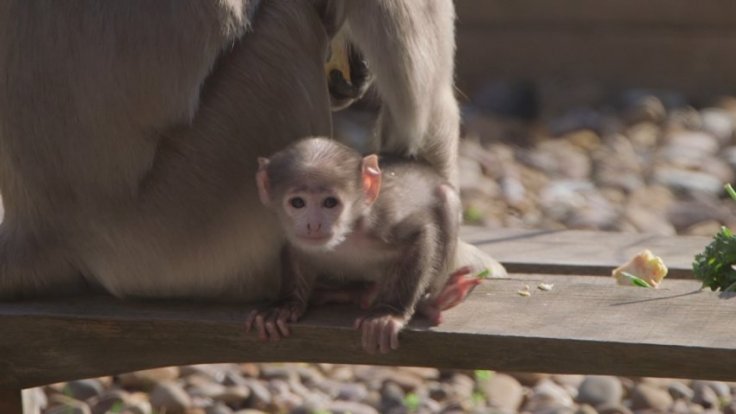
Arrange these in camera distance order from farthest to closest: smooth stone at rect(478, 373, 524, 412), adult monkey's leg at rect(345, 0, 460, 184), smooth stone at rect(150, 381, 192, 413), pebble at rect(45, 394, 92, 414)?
smooth stone at rect(478, 373, 524, 412), smooth stone at rect(150, 381, 192, 413), pebble at rect(45, 394, 92, 414), adult monkey's leg at rect(345, 0, 460, 184)

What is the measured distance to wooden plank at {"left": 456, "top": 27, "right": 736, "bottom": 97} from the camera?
28.3 ft

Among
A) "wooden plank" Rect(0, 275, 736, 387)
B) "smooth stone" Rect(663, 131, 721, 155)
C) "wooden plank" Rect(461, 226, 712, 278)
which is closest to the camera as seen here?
"wooden plank" Rect(0, 275, 736, 387)

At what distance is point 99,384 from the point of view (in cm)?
557

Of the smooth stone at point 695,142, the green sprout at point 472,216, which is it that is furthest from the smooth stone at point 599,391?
the smooth stone at point 695,142

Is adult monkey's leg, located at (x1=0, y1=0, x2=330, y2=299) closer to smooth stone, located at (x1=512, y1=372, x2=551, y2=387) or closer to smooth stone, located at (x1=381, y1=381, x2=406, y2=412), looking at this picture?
smooth stone, located at (x1=381, y1=381, x2=406, y2=412)

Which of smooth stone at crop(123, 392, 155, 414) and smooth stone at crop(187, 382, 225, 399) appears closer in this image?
smooth stone at crop(123, 392, 155, 414)

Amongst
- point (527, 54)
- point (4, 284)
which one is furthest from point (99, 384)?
point (527, 54)

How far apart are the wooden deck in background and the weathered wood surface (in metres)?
4.79

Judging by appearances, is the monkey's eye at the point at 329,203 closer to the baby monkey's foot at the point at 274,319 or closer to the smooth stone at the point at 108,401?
the baby monkey's foot at the point at 274,319

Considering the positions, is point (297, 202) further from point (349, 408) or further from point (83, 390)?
point (83, 390)

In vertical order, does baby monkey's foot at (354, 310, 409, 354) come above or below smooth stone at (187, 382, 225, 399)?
above

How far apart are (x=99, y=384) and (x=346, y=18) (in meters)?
2.37

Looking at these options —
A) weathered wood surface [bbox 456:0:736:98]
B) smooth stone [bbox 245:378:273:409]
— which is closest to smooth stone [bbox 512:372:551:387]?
smooth stone [bbox 245:378:273:409]

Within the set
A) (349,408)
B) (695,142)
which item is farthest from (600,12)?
(349,408)
